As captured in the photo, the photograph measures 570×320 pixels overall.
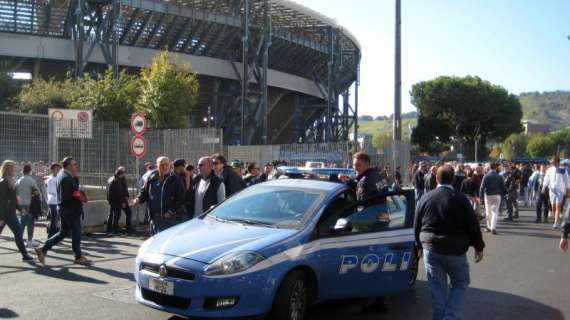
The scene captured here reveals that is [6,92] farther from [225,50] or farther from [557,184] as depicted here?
[557,184]

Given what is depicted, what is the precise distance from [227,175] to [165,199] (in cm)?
167

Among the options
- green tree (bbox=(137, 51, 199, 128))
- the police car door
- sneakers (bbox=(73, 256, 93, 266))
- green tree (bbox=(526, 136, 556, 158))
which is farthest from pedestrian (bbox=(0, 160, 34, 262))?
green tree (bbox=(526, 136, 556, 158))

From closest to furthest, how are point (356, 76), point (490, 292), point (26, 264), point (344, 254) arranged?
1. point (344, 254)
2. point (490, 292)
3. point (26, 264)
4. point (356, 76)

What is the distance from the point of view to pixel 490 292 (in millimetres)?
7988

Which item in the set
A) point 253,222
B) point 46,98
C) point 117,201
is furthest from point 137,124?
point 46,98

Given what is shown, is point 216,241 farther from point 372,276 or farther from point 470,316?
point 470,316

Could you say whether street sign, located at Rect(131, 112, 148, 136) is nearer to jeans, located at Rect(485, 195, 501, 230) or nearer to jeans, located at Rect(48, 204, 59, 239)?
jeans, located at Rect(48, 204, 59, 239)

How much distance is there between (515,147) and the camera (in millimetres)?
117875

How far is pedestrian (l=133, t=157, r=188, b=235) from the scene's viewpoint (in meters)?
8.59

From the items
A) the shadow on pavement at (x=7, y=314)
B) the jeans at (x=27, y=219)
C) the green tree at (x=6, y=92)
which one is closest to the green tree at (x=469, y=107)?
the green tree at (x=6, y=92)

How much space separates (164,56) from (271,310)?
3151 cm

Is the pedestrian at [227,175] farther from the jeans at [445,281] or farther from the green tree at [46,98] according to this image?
the green tree at [46,98]

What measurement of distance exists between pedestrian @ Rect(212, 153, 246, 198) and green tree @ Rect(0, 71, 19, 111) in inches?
1195

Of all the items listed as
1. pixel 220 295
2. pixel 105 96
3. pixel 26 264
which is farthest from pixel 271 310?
pixel 105 96
